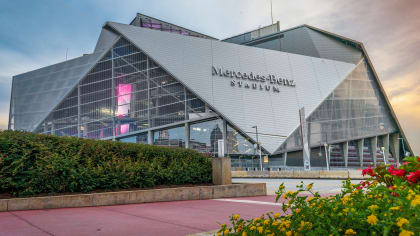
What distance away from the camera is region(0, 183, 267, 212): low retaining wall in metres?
7.50

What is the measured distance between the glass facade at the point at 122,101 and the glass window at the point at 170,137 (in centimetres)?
211

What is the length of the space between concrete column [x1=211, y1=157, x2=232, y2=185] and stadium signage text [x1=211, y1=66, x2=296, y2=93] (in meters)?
43.2

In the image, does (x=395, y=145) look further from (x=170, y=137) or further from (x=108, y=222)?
(x=108, y=222)

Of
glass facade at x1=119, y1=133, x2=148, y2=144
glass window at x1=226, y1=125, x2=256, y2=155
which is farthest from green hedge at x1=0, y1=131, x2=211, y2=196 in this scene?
glass facade at x1=119, y1=133, x2=148, y2=144

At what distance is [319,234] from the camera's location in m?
2.40

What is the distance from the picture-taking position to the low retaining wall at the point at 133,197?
7503mm

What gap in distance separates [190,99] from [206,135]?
7.23 meters

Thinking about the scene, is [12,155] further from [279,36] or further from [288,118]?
[279,36]

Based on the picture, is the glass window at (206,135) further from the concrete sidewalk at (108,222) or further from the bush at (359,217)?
the bush at (359,217)

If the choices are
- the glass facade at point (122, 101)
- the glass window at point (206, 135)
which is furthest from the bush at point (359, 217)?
the glass window at point (206, 135)

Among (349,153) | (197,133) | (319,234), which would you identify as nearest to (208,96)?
(197,133)

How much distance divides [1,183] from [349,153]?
6893 centimetres

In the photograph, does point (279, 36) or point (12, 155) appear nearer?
point (12, 155)

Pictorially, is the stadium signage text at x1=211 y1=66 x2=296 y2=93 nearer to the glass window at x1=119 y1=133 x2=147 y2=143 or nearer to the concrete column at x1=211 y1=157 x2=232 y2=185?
the glass window at x1=119 y1=133 x2=147 y2=143
